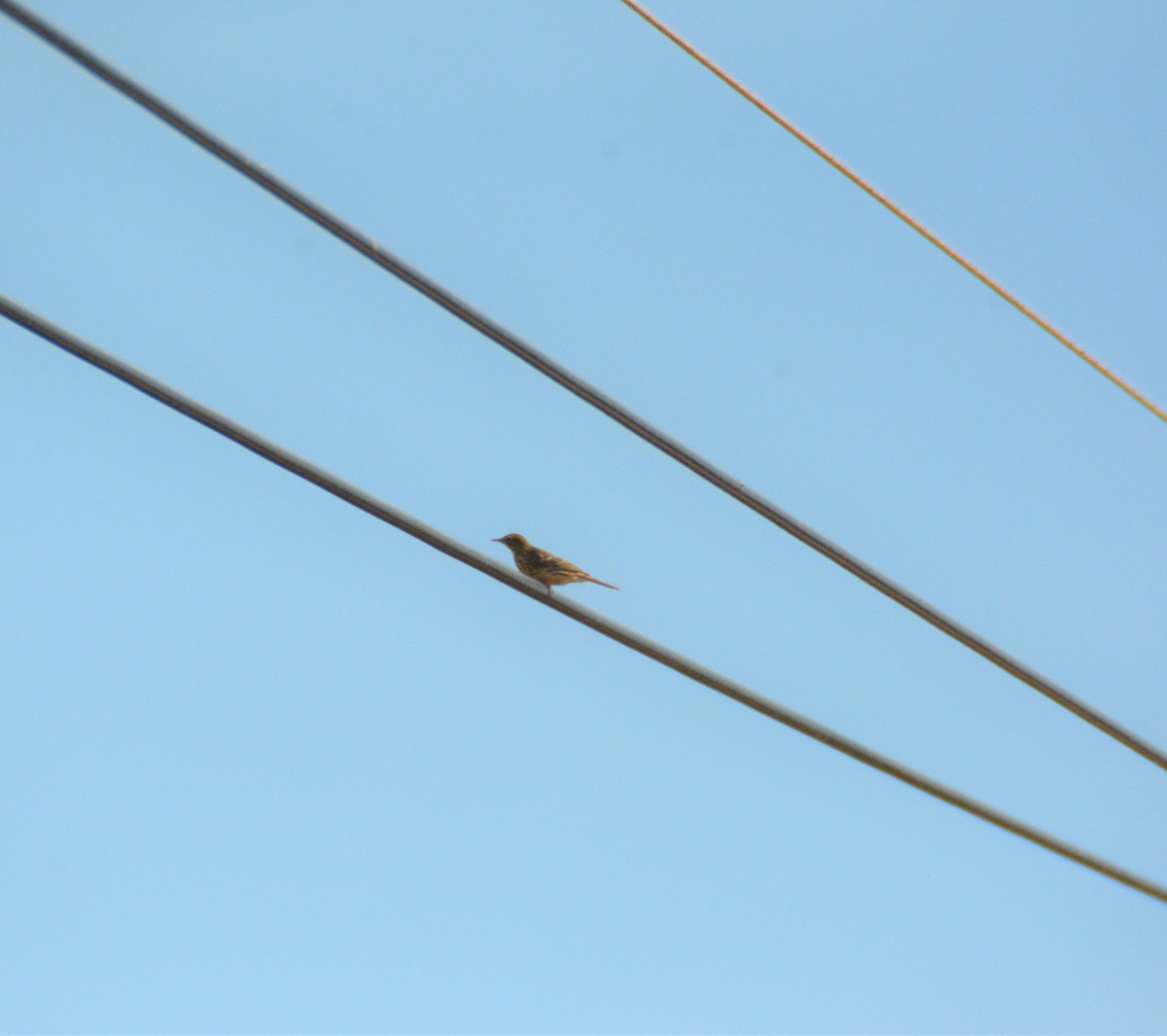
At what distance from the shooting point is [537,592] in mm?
5477

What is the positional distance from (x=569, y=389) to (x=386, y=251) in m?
0.96

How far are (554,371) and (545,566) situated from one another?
195 inches

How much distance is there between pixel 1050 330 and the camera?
784 cm

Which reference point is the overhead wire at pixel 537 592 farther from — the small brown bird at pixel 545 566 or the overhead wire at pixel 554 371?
the small brown bird at pixel 545 566

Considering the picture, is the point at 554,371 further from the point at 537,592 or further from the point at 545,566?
the point at 545,566

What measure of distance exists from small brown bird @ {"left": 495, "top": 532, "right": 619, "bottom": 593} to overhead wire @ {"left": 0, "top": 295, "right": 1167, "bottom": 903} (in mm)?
4492

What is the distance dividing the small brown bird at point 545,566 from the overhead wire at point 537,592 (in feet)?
14.7

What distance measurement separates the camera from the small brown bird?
33.7 ft

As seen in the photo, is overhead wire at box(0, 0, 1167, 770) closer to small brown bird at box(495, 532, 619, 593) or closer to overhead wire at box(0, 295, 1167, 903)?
overhead wire at box(0, 295, 1167, 903)

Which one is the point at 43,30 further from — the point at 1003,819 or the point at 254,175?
the point at 1003,819

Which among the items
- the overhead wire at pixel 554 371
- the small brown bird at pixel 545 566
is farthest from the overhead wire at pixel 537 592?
the small brown bird at pixel 545 566

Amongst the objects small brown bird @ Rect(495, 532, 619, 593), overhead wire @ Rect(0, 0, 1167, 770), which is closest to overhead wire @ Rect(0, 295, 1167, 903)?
overhead wire @ Rect(0, 0, 1167, 770)

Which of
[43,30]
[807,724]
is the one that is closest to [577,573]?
[807,724]

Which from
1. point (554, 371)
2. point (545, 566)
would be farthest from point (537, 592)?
point (545, 566)
